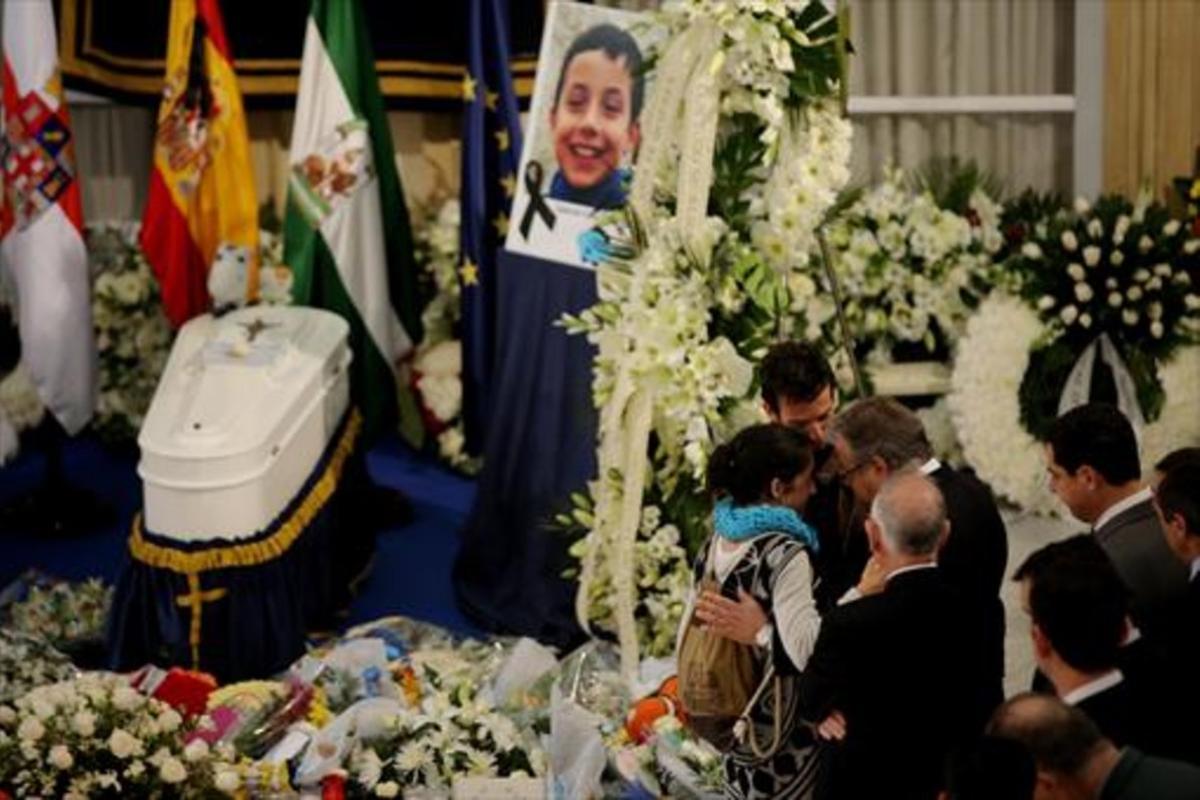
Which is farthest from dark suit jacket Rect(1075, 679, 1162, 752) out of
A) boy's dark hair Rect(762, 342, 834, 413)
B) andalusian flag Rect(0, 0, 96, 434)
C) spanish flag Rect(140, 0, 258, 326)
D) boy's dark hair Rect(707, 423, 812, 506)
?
andalusian flag Rect(0, 0, 96, 434)

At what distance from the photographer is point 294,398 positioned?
20.4ft

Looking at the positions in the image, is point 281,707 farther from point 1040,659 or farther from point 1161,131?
point 1161,131

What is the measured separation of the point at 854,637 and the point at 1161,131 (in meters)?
4.25

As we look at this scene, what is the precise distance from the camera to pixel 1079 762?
292 centimetres

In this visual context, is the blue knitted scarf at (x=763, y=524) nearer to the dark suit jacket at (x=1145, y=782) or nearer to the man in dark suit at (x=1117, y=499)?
the man in dark suit at (x=1117, y=499)

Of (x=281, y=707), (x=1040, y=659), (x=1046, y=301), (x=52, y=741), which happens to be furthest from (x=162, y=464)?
(x=1040, y=659)

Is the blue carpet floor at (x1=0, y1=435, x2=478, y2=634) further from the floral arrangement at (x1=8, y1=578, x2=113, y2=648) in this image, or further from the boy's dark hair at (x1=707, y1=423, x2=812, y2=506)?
the boy's dark hair at (x1=707, y1=423, x2=812, y2=506)

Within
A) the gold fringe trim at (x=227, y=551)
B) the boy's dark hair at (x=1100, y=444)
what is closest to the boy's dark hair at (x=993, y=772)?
the boy's dark hair at (x=1100, y=444)

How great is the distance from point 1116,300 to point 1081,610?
11.5ft

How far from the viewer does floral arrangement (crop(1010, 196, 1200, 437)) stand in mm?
6520

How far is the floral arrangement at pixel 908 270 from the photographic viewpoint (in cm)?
691

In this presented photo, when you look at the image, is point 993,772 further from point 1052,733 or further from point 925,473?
point 925,473

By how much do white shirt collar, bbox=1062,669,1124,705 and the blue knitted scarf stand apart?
0.84 metres

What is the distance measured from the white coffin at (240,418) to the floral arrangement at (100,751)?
113 cm
